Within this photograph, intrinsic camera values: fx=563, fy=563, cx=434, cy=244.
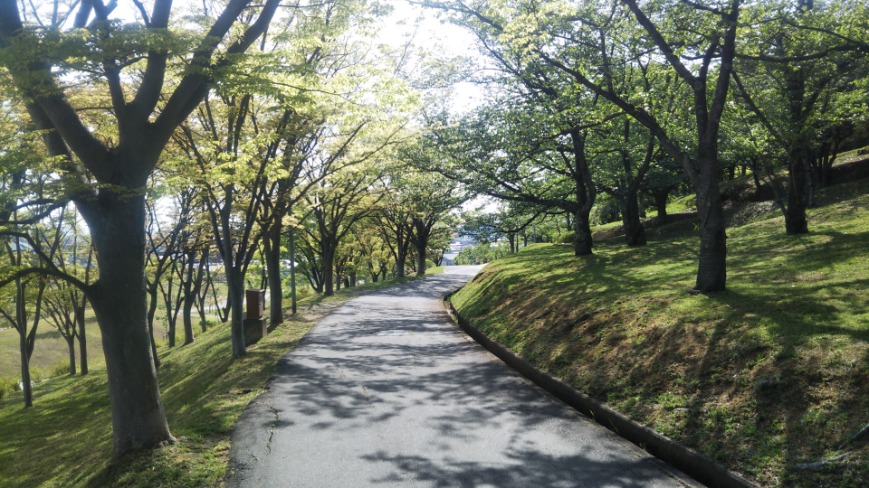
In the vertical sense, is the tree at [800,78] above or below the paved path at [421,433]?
above

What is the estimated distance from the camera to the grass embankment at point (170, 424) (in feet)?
18.2

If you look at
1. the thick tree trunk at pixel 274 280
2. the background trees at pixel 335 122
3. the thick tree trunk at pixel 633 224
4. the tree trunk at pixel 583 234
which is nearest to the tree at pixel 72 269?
the background trees at pixel 335 122

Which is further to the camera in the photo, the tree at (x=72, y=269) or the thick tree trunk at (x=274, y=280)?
the tree at (x=72, y=269)

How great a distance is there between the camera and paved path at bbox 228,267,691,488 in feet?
16.5

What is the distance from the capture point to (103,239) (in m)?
5.86

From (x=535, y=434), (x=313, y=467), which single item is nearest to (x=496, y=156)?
(x=535, y=434)

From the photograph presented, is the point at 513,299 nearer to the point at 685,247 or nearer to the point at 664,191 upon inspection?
the point at 685,247

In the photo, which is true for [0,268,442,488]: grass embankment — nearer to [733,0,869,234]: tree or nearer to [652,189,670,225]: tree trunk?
[733,0,869,234]: tree

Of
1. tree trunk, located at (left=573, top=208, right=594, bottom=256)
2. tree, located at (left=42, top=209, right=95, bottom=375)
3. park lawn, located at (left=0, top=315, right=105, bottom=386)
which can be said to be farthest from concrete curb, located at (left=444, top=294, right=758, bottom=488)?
park lawn, located at (left=0, top=315, right=105, bottom=386)

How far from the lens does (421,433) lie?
622 centimetres

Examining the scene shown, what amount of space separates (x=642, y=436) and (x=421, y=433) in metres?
2.31

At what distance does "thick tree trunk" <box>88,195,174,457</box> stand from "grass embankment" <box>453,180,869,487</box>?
16.8ft

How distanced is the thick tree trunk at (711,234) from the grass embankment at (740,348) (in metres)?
0.29

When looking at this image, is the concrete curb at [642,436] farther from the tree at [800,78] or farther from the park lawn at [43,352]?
the park lawn at [43,352]
